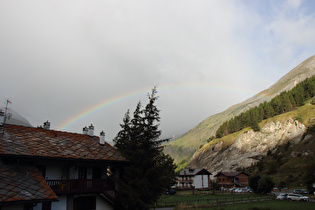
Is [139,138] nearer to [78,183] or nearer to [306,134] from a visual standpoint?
[78,183]

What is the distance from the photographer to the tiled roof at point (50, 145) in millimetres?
18578

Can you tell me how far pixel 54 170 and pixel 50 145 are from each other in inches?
92.9

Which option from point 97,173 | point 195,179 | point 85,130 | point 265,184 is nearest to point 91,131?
point 85,130

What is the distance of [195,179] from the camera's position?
96312 mm

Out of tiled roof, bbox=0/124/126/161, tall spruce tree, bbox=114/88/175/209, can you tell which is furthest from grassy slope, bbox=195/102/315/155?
tiled roof, bbox=0/124/126/161

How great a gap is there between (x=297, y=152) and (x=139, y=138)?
312 feet

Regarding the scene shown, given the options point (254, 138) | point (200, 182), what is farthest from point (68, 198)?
point (254, 138)

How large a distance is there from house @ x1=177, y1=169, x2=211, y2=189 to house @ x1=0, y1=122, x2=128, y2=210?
75.2 meters

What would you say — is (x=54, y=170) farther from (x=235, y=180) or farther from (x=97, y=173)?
(x=235, y=180)

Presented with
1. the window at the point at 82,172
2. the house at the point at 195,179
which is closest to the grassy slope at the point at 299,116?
the house at the point at 195,179

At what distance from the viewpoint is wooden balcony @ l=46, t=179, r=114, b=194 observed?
19.6m

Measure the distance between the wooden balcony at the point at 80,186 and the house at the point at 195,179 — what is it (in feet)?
249

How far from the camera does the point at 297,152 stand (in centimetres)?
9412

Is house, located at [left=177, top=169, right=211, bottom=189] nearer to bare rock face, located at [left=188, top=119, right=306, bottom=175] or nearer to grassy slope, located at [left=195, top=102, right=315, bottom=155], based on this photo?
bare rock face, located at [left=188, top=119, right=306, bottom=175]
